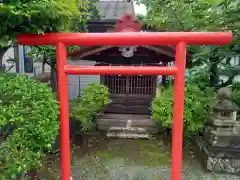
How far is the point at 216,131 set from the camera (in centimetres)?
432

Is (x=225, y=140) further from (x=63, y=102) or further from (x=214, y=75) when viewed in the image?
(x=63, y=102)

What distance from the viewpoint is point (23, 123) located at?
200cm

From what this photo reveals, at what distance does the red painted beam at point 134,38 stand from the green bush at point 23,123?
1.73ft

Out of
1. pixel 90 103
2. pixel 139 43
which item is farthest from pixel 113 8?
pixel 139 43

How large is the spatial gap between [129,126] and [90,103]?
1379 mm

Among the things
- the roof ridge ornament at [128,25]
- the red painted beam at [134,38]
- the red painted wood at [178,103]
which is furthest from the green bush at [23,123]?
the roof ridge ornament at [128,25]

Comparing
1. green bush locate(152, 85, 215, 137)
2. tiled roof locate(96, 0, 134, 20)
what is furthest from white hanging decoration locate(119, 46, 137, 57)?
tiled roof locate(96, 0, 134, 20)

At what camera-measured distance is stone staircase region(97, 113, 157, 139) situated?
6516mm

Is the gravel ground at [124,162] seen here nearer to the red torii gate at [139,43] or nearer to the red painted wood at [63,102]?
the red painted wood at [63,102]

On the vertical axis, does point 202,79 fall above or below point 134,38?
below

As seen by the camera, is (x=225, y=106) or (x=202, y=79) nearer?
(x=225, y=106)

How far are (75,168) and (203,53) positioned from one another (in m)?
4.02

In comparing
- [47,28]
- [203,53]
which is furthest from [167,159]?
[47,28]

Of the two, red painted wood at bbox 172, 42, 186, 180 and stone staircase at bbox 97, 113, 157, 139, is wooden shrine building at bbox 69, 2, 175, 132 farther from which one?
red painted wood at bbox 172, 42, 186, 180
